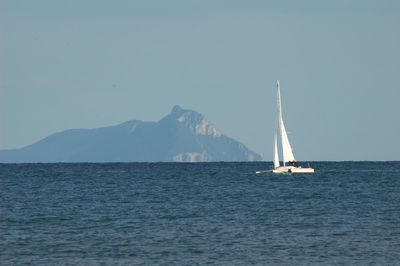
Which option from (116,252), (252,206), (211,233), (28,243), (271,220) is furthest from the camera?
(252,206)

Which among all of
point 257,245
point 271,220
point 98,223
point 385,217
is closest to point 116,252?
point 257,245

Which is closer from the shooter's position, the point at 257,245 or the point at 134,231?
the point at 257,245

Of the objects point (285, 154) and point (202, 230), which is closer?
point (202, 230)

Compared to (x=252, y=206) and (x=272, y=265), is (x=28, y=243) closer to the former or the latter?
(x=272, y=265)

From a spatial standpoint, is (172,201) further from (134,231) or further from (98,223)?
(134,231)

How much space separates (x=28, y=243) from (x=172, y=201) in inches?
1227

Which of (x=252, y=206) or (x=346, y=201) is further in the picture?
(x=346, y=201)

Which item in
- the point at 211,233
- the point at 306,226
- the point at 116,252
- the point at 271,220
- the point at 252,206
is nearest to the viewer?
the point at 116,252

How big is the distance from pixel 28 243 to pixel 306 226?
1976cm

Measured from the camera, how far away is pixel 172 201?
235 ft

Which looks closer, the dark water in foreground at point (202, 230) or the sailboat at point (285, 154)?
the dark water in foreground at point (202, 230)

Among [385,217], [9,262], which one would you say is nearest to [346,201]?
[385,217]

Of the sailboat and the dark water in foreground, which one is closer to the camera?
the dark water in foreground

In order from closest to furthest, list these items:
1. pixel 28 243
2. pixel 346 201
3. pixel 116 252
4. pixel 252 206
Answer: pixel 116 252, pixel 28 243, pixel 252 206, pixel 346 201
